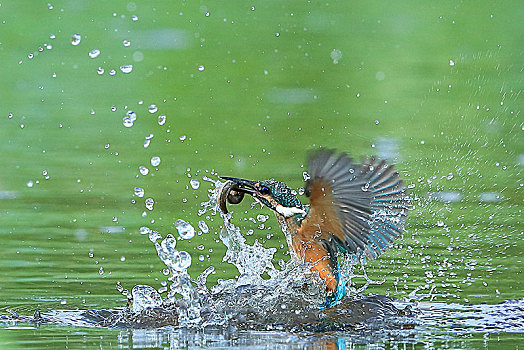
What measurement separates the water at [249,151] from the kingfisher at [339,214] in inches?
8.2

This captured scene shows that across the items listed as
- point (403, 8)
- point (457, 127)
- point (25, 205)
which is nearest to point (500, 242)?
point (25, 205)

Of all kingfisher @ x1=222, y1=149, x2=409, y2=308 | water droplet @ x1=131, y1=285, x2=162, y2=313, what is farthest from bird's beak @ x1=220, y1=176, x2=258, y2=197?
water droplet @ x1=131, y1=285, x2=162, y2=313

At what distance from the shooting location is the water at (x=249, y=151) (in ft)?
21.0

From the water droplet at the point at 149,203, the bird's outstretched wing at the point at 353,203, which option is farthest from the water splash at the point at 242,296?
the water droplet at the point at 149,203

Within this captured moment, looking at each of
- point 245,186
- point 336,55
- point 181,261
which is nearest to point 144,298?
point 181,261

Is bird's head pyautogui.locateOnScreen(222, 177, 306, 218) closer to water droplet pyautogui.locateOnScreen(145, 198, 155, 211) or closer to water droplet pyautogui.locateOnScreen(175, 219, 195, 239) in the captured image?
water droplet pyautogui.locateOnScreen(175, 219, 195, 239)

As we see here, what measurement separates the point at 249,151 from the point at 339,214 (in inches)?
192

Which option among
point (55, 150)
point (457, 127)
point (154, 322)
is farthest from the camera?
point (457, 127)

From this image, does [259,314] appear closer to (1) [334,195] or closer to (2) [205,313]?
(2) [205,313]

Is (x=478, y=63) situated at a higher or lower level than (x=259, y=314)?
higher

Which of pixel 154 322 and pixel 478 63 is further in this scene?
pixel 478 63

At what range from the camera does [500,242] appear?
8.18 meters

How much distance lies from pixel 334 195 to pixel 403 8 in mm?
→ 12460

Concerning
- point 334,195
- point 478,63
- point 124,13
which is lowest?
point 334,195
